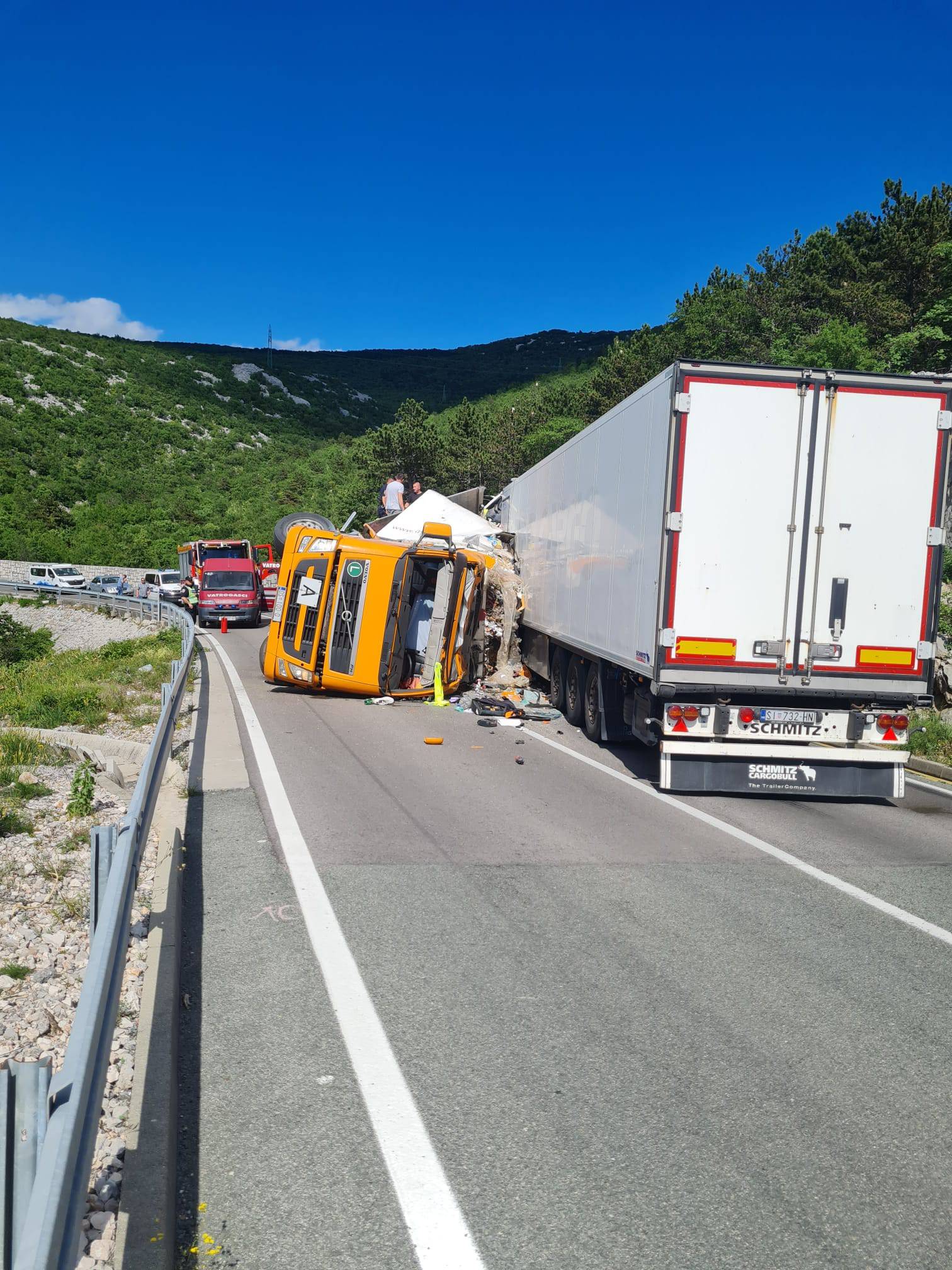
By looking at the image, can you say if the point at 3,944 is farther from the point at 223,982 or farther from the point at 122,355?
the point at 122,355

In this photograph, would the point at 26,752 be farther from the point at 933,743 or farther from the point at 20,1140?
the point at 20,1140

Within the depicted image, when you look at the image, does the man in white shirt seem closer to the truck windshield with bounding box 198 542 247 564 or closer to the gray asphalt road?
the gray asphalt road

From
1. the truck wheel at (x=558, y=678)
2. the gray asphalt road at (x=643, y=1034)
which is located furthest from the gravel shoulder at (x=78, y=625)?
the gray asphalt road at (x=643, y=1034)

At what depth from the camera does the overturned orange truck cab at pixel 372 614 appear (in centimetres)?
1560

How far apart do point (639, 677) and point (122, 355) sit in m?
108

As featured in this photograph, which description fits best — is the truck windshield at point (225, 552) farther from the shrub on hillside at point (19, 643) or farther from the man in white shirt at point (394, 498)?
the man in white shirt at point (394, 498)

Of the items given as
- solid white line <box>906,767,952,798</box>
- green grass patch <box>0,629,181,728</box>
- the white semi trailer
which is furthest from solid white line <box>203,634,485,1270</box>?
green grass patch <box>0,629,181,728</box>

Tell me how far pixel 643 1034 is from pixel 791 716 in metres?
5.61

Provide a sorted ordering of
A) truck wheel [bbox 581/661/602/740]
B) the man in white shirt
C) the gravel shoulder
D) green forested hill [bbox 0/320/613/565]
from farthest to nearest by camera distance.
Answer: green forested hill [bbox 0/320/613/565] → the gravel shoulder → the man in white shirt → truck wheel [bbox 581/661/602/740]

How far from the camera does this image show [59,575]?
53.0 m

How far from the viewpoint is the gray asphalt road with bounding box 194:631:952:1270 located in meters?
3.27

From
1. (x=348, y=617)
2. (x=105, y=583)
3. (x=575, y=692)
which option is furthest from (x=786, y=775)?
(x=105, y=583)

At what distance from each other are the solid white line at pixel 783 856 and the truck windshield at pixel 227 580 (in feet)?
82.3

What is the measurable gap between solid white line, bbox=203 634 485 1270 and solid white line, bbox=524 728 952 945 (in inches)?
133
